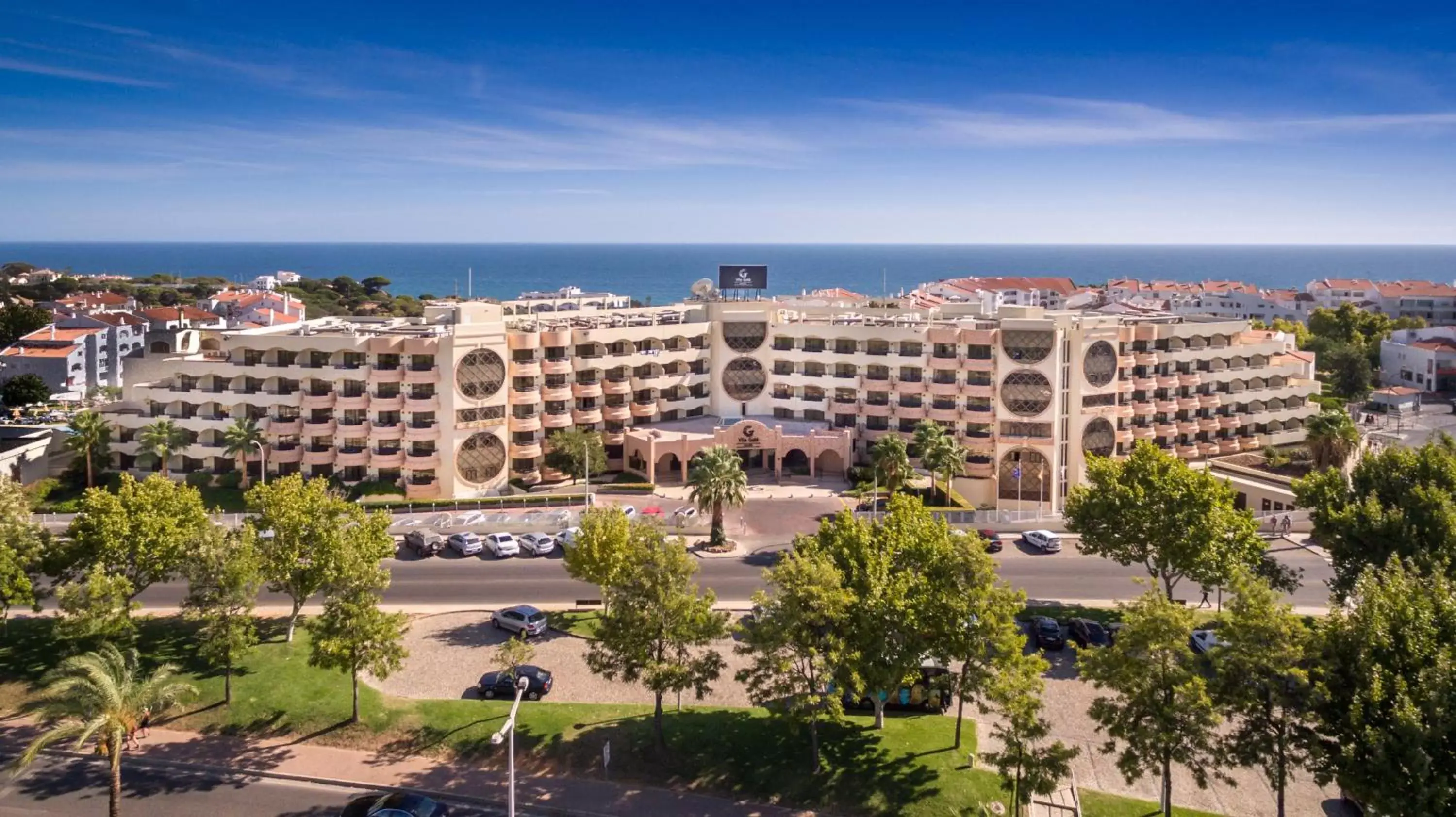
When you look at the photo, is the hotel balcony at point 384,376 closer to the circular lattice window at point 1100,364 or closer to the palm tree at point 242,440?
the palm tree at point 242,440

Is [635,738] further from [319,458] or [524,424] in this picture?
[319,458]

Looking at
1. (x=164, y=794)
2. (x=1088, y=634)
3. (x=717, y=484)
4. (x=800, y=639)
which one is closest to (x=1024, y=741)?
(x=800, y=639)

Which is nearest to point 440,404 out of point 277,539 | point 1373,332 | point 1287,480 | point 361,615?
point 277,539

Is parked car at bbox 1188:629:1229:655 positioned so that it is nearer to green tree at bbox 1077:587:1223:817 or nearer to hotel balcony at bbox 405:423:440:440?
green tree at bbox 1077:587:1223:817

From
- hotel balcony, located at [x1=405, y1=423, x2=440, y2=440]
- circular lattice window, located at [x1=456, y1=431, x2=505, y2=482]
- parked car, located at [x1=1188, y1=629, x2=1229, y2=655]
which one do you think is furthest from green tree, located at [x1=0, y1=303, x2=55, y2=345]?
parked car, located at [x1=1188, y1=629, x2=1229, y2=655]

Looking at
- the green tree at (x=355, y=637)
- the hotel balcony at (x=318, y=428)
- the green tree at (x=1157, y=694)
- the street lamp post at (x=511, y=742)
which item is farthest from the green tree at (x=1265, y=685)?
the hotel balcony at (x=318, y=428)

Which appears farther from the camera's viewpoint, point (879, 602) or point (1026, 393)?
point (1026, 393)
